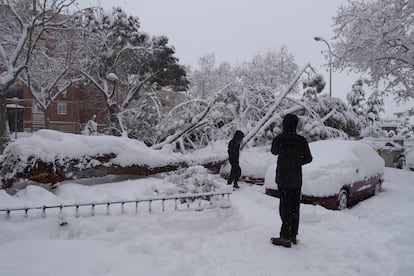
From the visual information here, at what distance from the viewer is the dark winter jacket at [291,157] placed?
15.2 ft

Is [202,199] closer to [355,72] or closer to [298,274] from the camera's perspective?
[298,274]

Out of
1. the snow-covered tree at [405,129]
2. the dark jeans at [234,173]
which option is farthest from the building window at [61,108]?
the snow-covered tree at [405,129]

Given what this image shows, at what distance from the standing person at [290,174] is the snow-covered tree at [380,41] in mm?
10453

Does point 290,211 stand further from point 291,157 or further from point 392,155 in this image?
point 392,155

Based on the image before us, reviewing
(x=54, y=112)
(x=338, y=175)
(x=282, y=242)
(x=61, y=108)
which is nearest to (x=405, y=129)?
(x=61, y=108)

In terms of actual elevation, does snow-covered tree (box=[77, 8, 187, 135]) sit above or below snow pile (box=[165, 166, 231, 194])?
above

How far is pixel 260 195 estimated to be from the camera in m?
8.16

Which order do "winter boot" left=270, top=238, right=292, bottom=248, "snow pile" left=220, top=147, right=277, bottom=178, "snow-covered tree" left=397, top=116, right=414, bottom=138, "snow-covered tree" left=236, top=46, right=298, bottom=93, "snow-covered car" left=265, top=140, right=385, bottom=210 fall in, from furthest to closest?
"snow-covered tree" left=397, top=116, right=414, bottom=138, "snow-covered tree" left=236, top=46, right=298, bottom=93, "snow pile" left=220, top=147, right=277, bottom=178, "snow-covered car" left=265, top=140, right=385, bottom=210, "winter boot" left=270, top=238, right=292, bottom=248

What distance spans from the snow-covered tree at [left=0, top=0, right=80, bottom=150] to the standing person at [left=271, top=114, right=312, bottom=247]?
13.1m

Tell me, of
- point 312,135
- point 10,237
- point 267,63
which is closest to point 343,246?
point 10,237

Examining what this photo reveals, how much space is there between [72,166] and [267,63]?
3968 cm

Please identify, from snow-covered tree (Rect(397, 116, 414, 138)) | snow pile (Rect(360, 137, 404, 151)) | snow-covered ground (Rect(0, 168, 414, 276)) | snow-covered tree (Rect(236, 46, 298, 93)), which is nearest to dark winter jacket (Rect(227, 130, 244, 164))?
snow-covered ground (Rect(0, 168, 414, 276))

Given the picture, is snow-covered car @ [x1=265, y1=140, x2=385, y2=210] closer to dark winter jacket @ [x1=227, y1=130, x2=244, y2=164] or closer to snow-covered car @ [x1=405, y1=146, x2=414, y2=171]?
dark winter jacket @ [x1=227, y1=130, x2=244, y2=164]

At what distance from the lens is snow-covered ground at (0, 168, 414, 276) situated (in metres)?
3.58
